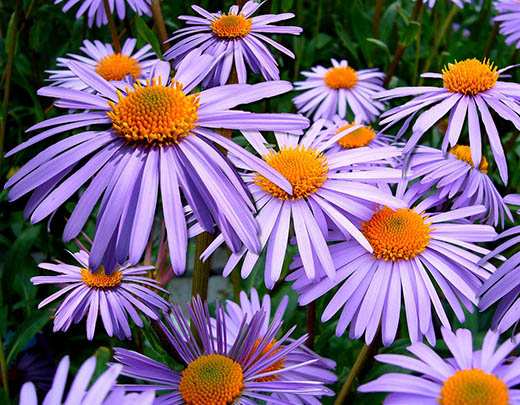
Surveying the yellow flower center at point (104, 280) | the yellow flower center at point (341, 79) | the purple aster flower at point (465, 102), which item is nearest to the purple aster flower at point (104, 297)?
the yellow flower center at point (104, 280)

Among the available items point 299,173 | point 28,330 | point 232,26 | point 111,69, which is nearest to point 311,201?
point 299,173

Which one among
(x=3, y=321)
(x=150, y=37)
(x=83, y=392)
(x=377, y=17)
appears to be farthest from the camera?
(x=377, y=17)

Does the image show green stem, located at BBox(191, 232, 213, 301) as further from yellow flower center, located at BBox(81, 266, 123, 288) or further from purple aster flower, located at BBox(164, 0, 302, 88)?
purple aster flower, located at BBox(164, 0, 302, 88)

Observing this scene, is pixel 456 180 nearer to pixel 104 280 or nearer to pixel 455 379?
pixel 455 379

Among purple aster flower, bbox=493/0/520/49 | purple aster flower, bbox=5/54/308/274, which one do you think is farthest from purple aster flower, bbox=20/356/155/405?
purple aster flower, bbox=493/0/520/49

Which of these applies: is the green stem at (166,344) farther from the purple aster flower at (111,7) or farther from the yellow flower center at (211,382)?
the purple aster flower at (111,7)

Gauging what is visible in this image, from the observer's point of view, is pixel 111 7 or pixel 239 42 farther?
pixel 111 7
